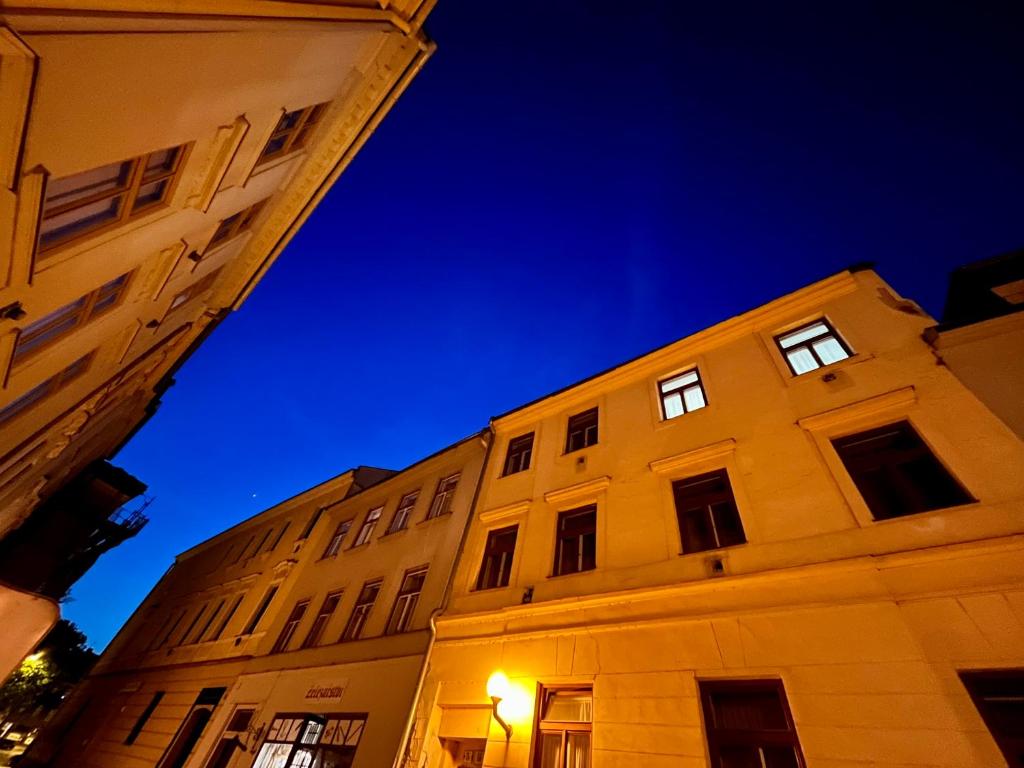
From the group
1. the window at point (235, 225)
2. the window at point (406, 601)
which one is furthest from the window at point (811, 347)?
the window at point (235, 225)

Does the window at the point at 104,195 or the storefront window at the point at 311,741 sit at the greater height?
the window at the point at 104,195

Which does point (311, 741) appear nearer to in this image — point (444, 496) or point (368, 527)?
point (368, 527)

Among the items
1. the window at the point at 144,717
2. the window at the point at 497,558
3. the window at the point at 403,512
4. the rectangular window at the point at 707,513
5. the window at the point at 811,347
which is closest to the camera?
the rectangular window at the point at 707,513

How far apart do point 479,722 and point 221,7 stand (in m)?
12.0

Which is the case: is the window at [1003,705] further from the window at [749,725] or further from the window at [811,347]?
the window at [811,347]

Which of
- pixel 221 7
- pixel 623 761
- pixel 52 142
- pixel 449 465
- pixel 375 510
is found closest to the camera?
pixel 52 142

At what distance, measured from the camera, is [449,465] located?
16.2 metres

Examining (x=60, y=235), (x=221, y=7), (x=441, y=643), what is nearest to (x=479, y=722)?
(x=441, y=643)

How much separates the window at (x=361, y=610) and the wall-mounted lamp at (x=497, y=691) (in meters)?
6.24

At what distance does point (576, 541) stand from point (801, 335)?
24.2ft

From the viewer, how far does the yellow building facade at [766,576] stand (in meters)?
5.44

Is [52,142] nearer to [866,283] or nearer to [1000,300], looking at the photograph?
[866,283]

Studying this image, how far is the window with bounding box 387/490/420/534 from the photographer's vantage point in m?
15.7

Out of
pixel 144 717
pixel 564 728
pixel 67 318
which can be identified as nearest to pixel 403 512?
pixel 564 728
